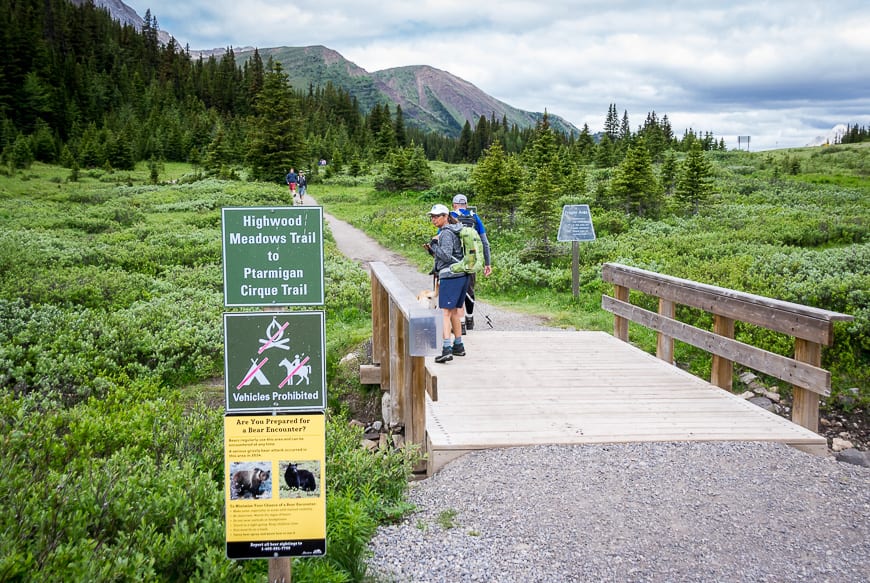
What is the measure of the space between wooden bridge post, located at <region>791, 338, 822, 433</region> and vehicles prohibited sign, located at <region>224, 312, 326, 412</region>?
492cm

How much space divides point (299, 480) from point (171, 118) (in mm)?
79232

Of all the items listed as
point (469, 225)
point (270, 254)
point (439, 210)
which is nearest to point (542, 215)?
point (469, 225)

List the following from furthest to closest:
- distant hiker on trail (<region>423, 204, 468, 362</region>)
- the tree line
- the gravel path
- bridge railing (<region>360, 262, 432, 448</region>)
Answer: the tree line, distant hiker on trail (<region>423, 204, 468, 362</region>), bridge railing (<region>360, 262, 432, 448</region>), the gravel path

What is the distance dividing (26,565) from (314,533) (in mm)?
1200

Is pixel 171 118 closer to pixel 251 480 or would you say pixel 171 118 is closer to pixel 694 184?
pixel 694 184

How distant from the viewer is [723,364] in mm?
7707

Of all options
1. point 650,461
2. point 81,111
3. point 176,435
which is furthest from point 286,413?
point 81,111

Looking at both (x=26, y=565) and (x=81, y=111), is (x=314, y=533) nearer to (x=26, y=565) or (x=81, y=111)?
(x=26, y=565)

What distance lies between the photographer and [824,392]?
5922 mm

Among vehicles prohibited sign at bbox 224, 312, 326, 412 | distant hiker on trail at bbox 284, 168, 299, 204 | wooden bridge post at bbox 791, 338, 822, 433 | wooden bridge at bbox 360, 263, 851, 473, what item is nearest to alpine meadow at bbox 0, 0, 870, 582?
wooden bridge at bbox 360, 263, 851, 473

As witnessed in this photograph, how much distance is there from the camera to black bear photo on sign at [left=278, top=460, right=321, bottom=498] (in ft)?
10.7

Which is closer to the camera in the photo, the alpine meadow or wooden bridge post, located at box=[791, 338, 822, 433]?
the alpine meadow

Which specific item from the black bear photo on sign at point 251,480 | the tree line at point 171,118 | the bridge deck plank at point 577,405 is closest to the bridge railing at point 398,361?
the bridge deck plank at point 577,405

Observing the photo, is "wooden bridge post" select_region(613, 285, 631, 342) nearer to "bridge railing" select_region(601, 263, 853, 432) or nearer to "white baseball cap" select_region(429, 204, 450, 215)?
"bridge railing" select_region(601, 263, 853, 432)
